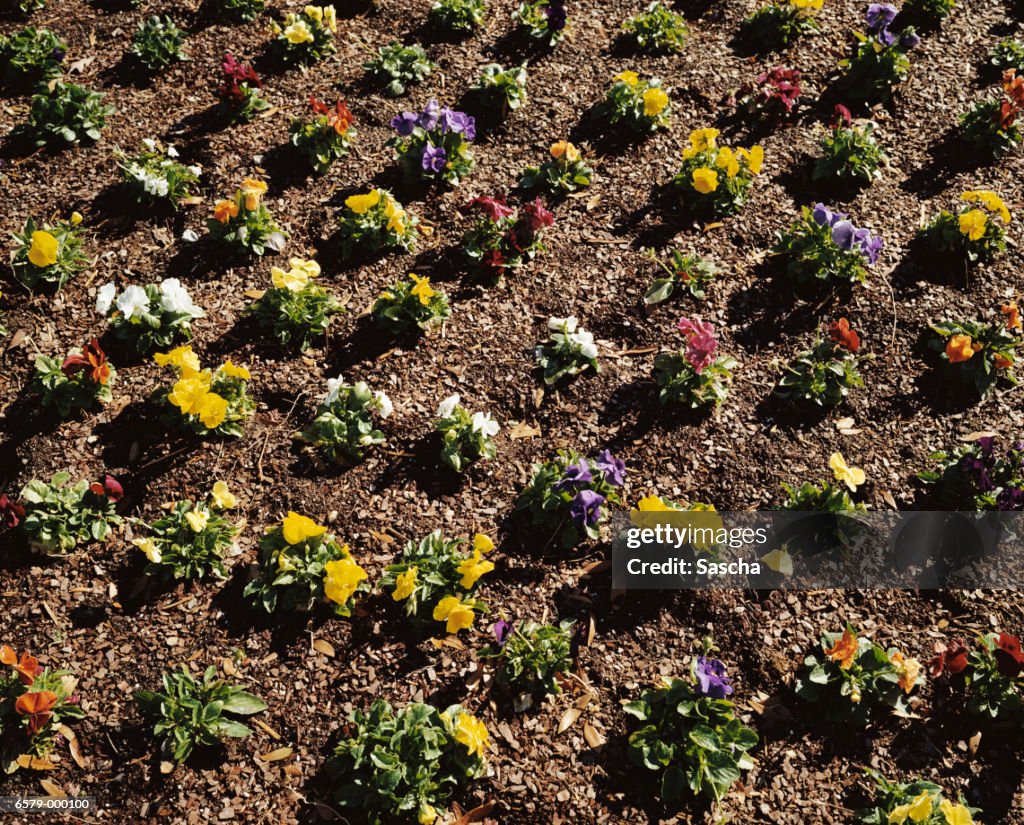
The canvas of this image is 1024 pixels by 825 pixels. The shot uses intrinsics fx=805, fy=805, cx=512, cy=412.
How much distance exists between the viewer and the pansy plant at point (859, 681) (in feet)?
12.1

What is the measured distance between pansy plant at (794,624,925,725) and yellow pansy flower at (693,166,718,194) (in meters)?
→ 2.89

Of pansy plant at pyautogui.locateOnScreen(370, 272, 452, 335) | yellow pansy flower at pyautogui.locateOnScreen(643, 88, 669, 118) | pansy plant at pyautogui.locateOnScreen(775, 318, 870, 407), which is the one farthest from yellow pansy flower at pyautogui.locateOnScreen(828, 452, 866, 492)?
yellow pansy flower at pyautogui.locateOnScreen(643, 88, 669, 118)

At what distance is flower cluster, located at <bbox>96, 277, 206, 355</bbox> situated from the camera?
4.66 metres

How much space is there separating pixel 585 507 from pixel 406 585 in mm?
963

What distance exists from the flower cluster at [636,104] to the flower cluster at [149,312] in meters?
3.26

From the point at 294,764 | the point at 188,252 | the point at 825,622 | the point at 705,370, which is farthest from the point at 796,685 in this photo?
the point at 188,252

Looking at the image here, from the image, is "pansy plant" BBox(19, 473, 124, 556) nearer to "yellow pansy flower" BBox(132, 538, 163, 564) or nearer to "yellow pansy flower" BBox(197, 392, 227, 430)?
"yellow pansy flower" BBox(132, 538, 163, 564)

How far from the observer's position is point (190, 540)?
4047 millimetres

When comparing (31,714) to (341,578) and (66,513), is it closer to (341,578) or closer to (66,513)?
(66,513)

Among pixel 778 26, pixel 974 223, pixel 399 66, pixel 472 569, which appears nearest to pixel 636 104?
pixel 778 26

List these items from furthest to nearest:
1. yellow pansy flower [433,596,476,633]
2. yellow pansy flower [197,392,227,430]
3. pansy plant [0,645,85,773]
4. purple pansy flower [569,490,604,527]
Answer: yellow pansy flower [197,392,227,430] → purple pansy flower [569,490,604,527] → yellow pansy flower [433,596,476,633] → pansy plant [0,645,85,773]

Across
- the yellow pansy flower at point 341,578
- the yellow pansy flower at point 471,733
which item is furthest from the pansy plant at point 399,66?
Answer: the yellow pansy flower at point 471,733

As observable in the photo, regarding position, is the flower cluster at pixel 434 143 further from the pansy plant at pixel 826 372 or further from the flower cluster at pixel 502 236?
the pansy plant at pixel 826 372

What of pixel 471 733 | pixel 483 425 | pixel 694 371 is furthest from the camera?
pixel 694 371
